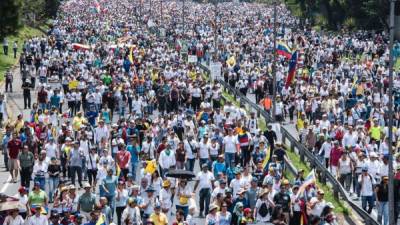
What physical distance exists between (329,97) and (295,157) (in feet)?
20.8

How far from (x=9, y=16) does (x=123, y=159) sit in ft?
94.6

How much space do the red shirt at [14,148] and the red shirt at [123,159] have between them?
2722 millimetres

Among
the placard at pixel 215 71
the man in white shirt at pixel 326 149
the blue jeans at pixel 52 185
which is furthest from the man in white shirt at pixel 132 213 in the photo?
the placard at pixel 215 71

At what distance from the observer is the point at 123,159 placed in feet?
78.6

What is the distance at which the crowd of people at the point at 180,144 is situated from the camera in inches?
757

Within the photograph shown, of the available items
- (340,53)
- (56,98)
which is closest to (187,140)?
(56,98)

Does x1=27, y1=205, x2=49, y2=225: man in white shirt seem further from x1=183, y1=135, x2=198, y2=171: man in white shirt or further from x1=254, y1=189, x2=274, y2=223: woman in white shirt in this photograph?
x1=183, y1=135, x2=198, y2=171: man in white shirt

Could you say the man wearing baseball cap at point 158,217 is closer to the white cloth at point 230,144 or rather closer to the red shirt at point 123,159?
the red shirt at point 123,159

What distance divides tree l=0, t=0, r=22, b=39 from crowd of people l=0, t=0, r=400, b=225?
6.08 ft

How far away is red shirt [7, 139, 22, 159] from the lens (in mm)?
25150

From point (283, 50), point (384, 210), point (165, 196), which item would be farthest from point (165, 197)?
point (283, 50)

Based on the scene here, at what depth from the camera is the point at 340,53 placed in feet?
197

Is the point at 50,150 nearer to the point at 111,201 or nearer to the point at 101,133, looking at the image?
the point at 101,133

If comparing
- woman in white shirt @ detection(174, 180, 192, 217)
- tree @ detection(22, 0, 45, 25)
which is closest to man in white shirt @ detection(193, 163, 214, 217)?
woman in white shirt @ detection(174, 180, 192, 217)
